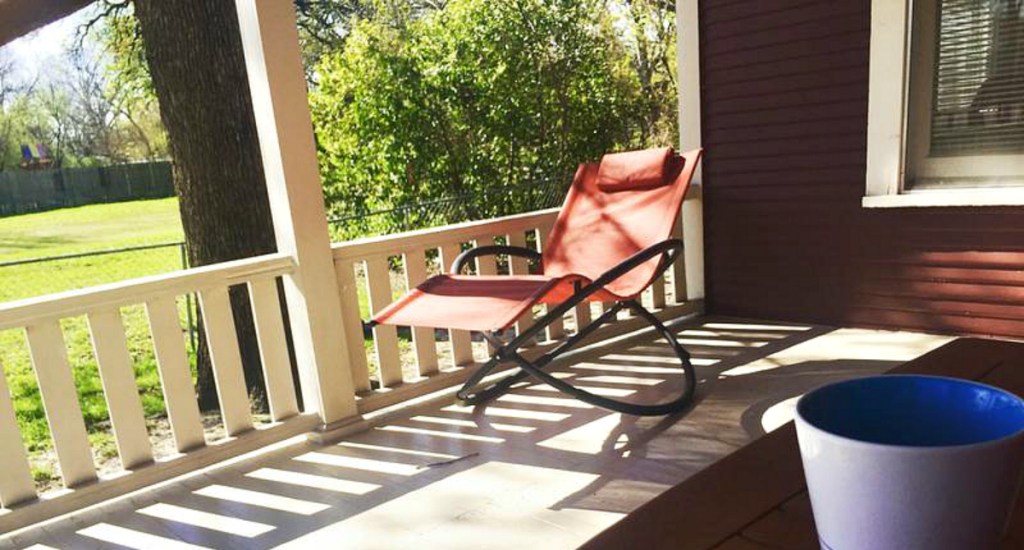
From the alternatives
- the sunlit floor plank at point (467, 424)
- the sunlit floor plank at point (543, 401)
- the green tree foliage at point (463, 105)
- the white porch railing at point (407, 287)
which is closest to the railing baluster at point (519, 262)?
the white porch railing at point (407, 287)

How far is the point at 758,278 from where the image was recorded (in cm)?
419

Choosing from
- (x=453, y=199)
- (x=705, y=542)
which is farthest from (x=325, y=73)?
(x=705, y=542)

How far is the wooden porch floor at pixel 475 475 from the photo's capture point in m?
2.16

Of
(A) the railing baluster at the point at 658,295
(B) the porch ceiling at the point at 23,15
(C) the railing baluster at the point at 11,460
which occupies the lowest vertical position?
(A) the railing baluster at the point at 658,295

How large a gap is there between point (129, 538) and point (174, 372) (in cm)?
60

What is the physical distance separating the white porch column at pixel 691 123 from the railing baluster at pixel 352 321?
2.18 m

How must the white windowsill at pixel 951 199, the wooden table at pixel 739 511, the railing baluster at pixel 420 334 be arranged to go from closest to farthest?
the wooden table at pixel 739 511 < the white windowsill at pixel 951 199 < the railing baluster at pixel 420 334

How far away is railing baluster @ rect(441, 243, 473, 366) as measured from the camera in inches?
136

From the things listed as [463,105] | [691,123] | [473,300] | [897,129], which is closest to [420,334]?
[473,300]

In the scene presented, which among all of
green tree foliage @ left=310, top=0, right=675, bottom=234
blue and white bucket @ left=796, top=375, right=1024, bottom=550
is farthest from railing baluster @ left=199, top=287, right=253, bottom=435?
green tree foliage @ left=310, top=0, right=675, bottom=234

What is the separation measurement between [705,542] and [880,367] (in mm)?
2949

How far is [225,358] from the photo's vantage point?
8.94 ft

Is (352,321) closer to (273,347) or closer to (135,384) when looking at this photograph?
(273,347)

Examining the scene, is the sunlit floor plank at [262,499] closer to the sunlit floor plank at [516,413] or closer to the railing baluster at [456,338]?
the sunlit floor plank at [516,413]
